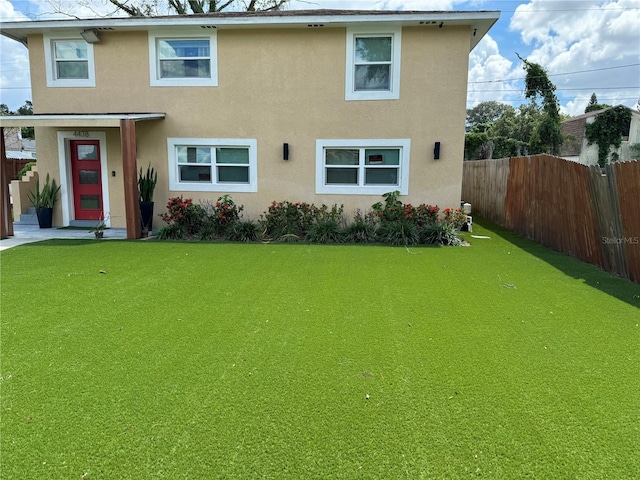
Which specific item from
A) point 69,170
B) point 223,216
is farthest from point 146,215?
point 69,170

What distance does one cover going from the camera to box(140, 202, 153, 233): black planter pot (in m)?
9.80

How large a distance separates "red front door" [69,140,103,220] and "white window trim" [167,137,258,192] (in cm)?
207

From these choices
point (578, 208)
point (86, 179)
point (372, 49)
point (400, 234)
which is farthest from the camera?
point (86, 179)

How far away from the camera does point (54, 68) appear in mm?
10508

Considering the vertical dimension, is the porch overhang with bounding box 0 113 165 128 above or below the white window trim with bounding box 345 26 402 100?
below

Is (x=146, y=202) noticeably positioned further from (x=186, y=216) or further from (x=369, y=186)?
(x=369, y=186)

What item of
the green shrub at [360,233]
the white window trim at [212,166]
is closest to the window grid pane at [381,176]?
the green shrub at [360,233]

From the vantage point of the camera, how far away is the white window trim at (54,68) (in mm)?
10312

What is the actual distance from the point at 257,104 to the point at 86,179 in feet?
16.6

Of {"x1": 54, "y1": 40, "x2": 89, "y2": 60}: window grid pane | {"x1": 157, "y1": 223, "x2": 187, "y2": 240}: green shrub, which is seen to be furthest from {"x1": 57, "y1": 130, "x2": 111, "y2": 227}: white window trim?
{"x1": 157, "y1": 223, "x2": 187, "y2": 240}: green shrub

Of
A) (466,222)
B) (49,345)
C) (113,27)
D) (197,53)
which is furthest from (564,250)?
(113,27)

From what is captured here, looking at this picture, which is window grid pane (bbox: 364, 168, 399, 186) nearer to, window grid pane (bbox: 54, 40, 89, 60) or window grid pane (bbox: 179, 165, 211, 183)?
window grid pane (bbox: 179, 165, 211, 183)

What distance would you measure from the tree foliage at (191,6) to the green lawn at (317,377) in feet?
57.8

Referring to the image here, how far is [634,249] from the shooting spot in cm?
585
